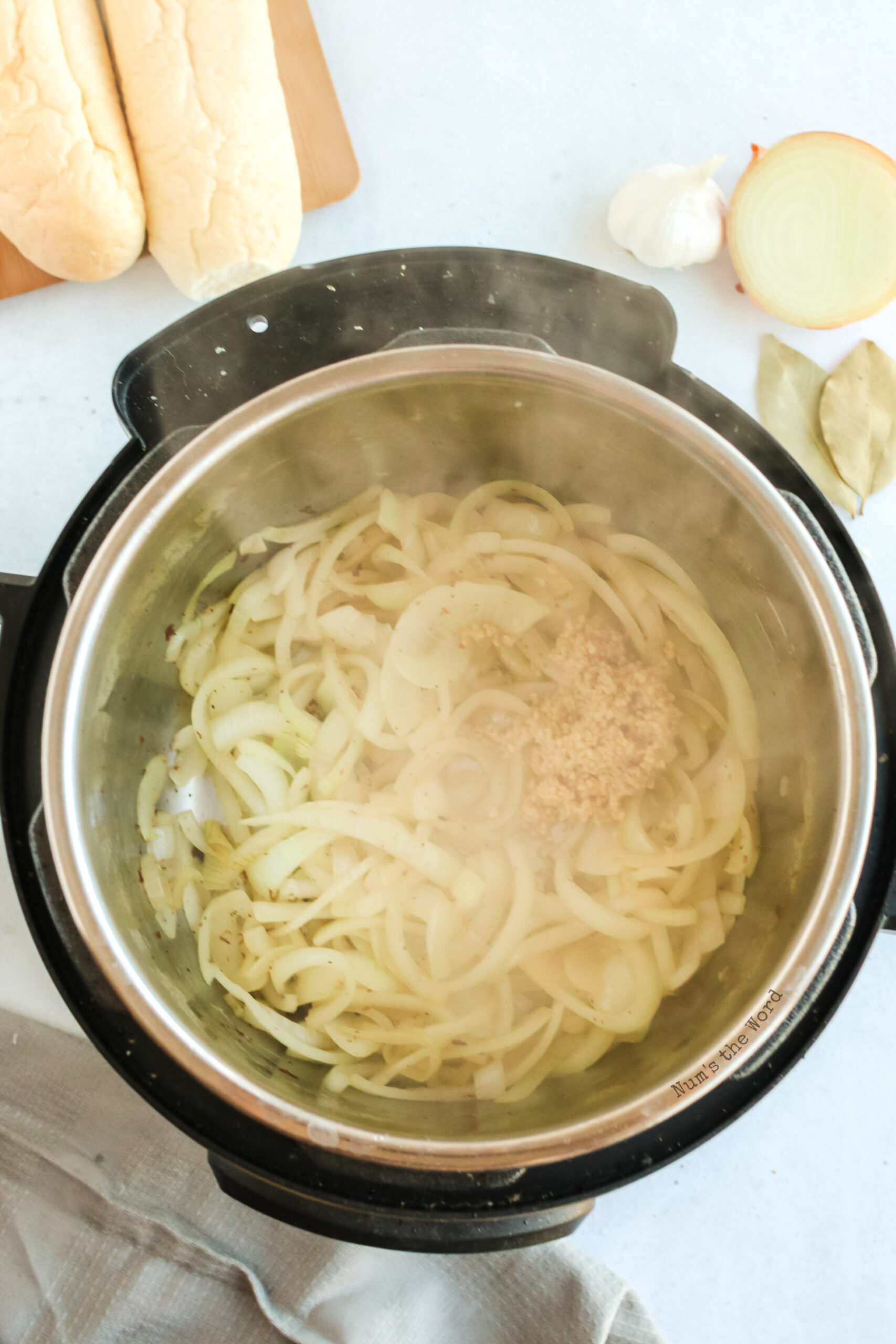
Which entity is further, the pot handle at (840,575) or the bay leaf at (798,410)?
the bay leaf at (798,410)

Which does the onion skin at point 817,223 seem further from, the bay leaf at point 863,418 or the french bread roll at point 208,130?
the french bread roll at point 208,130

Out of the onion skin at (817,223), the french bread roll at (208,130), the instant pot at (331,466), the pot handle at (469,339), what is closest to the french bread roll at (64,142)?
the french bread roll at (208,130)

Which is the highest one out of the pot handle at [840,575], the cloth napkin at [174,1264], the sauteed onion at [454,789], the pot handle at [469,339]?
the pot handle at [469,339]

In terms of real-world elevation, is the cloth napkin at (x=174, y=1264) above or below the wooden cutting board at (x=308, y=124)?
below

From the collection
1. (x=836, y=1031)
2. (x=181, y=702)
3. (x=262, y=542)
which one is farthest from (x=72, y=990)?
(x=836, y=1031)

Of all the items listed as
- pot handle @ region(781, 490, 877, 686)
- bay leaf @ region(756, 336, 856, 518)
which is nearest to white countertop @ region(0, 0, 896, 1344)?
bay leaf @ region(756, 336, 856, 518)

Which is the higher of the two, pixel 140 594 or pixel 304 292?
pixel 304 292

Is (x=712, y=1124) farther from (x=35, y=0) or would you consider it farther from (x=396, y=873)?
(x=35, y=0)

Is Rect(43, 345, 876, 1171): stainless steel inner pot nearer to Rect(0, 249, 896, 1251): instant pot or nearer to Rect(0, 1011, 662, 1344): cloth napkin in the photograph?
Rect(0, 249, 896, 1251): instant pot
